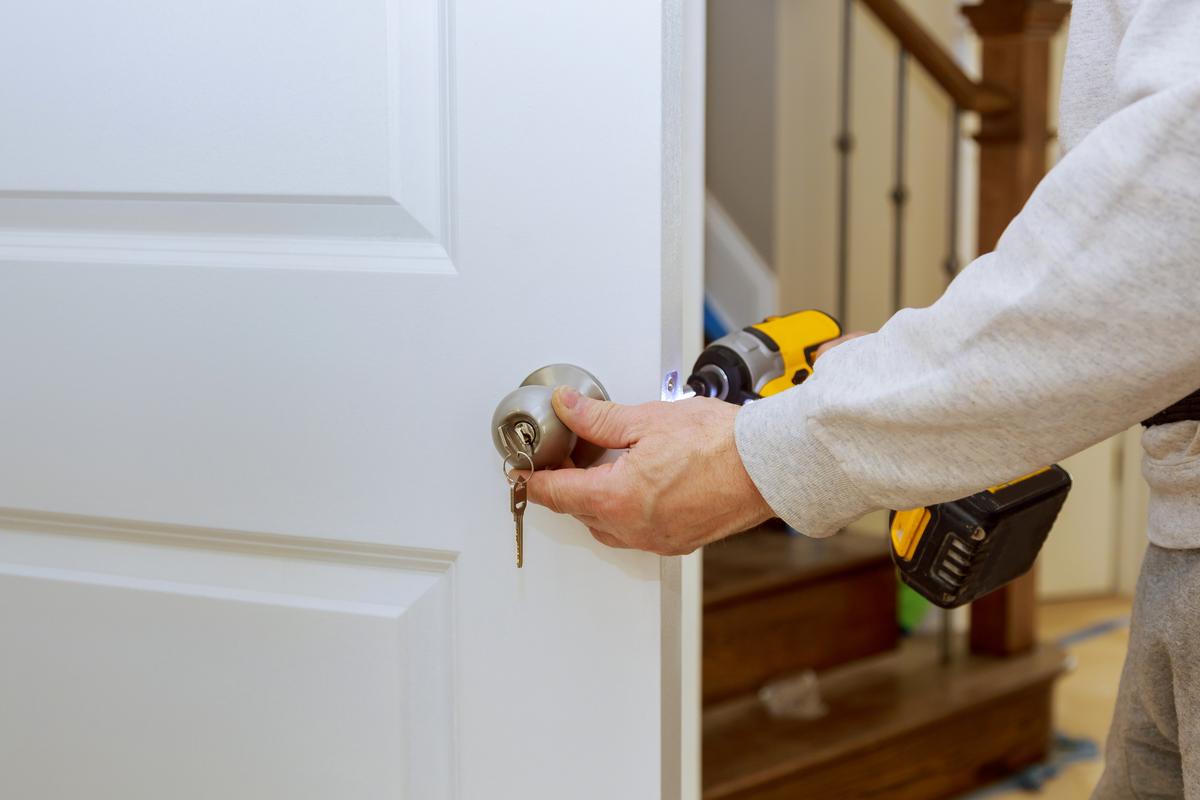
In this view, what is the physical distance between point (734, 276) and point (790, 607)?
3.07 feet

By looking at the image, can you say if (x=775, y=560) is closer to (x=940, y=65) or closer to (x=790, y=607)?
(x=790, y=607)

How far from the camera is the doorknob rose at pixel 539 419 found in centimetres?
70

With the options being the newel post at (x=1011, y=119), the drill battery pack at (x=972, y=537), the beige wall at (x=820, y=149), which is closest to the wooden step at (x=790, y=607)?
the newel post at (x=1011, y=119)

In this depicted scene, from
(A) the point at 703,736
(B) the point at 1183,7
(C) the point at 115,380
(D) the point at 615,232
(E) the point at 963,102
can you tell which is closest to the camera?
(B) the point at 1183,7

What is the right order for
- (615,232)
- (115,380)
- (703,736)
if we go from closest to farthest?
1. (615,232)
2. (115,380)
3. (703,736)

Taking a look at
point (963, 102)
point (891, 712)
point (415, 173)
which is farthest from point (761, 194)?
point (415, 173)

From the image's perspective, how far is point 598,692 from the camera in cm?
75

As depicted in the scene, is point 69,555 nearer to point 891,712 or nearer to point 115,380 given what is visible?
point 115,380

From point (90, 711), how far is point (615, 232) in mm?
522

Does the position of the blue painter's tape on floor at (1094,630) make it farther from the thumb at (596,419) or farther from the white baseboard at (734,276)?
the thumb at (596,419)

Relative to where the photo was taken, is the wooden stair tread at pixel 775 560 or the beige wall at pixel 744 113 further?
the beige wall at pixel 744 113

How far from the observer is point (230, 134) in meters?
0.77

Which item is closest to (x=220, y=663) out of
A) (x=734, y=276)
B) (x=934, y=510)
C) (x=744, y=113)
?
(x=934, y=510)

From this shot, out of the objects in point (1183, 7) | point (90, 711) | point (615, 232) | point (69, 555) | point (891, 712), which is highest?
point (1183, 7)
